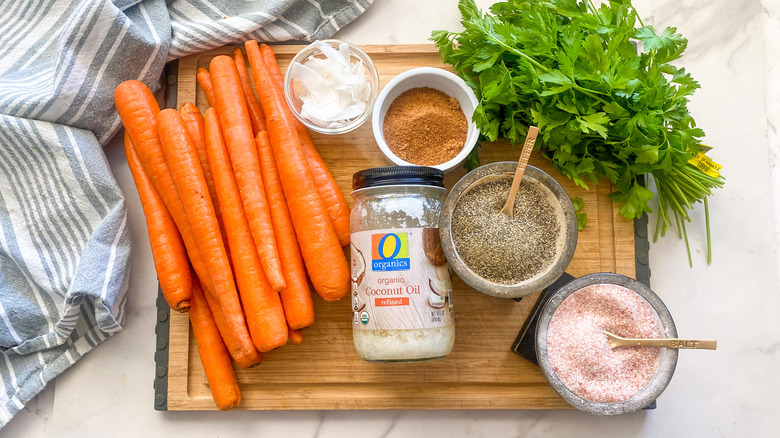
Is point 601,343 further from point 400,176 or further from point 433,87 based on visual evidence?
point 433,87

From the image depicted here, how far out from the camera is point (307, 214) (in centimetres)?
115

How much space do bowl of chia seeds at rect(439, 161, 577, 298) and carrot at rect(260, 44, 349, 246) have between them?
0.27 metres

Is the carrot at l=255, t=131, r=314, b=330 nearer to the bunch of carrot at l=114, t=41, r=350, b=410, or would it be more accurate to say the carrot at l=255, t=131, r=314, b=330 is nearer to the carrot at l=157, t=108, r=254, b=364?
→ the bunch of carrot at l=114, t=41, r=350, b=410

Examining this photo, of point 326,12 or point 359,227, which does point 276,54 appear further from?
point 359,227

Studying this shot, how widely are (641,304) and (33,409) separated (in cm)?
145

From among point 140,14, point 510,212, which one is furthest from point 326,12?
point 510,212

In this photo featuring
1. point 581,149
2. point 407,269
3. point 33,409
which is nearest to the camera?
point 407,269

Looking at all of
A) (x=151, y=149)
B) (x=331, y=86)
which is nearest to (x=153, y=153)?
(x=151, y=149)

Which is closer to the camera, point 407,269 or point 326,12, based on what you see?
point 407,269

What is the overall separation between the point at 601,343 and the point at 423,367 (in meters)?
0.41

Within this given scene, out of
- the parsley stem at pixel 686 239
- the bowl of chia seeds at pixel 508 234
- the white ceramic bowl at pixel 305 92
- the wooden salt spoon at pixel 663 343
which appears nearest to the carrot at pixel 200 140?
the white ceramic bowl at pixel 305 92

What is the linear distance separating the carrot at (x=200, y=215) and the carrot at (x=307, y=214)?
0.59 ft

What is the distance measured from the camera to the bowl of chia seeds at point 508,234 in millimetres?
1025

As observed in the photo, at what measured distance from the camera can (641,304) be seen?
1.04 meters
